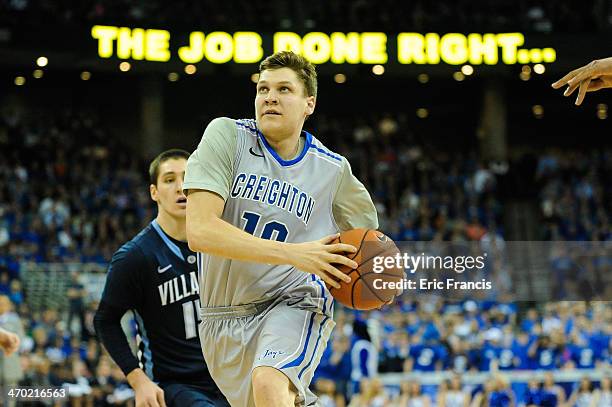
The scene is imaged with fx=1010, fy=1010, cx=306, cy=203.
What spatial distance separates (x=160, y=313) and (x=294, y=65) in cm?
182

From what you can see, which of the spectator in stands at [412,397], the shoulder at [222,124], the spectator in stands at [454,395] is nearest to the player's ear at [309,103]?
the shoulder at [222,124]

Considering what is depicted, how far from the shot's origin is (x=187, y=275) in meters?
5.92

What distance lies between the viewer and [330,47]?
25.7 m

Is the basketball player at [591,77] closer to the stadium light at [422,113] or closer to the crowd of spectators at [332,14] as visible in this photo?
the crowd of spectators at [332,14]

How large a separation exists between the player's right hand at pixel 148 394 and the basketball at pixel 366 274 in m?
1.51

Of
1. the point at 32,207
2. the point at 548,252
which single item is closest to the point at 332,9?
the point at 32,207

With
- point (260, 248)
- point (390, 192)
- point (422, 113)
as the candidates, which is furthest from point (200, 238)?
point (422, 113)

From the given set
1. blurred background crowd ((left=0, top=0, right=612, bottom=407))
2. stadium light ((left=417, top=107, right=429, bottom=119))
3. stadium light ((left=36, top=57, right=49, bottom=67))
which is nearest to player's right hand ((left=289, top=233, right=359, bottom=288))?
blurred background crowd ((left=0, top=0, right=612, bottom=407))

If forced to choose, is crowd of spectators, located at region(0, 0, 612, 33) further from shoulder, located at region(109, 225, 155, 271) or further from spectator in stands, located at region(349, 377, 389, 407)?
shoulder, located at region(109, 225, 155, 271)

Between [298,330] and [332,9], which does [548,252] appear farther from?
[332,9]

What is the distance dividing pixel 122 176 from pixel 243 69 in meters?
4.71

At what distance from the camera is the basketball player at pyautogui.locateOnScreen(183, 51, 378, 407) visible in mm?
4477

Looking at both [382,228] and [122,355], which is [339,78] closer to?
[382,228]

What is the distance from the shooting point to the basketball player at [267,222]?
4477 mm
